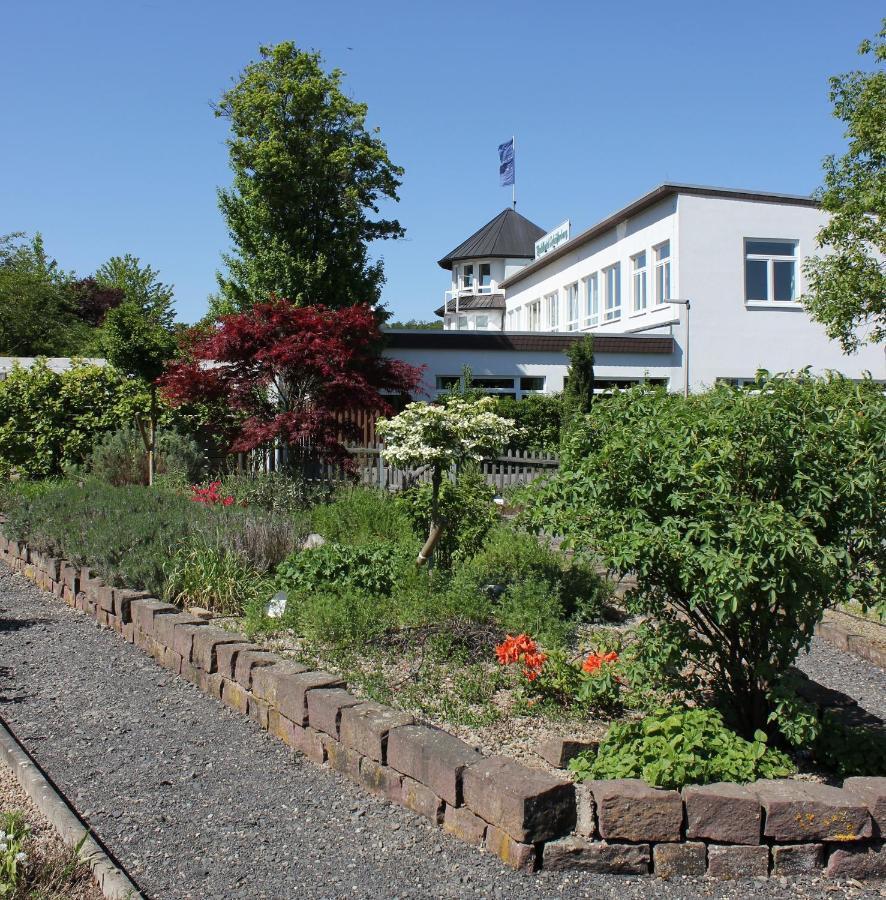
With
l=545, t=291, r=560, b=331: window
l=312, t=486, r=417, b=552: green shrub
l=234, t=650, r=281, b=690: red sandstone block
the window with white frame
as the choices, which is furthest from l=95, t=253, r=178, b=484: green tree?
l=545, t=291, r=560, b=331: window

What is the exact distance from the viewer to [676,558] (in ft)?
13.7

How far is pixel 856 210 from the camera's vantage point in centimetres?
1642

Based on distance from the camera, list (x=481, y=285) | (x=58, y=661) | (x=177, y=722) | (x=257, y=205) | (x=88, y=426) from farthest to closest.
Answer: (x=481, y=285) → (x=257, y=205) → (x=88, y=426) → (x=58, y=661) → (x=177, y=722)

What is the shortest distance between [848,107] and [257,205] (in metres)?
12.9

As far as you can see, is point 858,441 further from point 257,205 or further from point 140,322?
point 257,205

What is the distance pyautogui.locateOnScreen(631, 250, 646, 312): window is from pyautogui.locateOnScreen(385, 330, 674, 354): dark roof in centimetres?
274

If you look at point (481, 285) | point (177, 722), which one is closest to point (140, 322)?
point (177, 722)

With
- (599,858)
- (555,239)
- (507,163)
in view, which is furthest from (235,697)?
(507,163)

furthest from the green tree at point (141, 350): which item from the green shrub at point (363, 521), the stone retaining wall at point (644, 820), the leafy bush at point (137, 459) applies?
the stone retaining wall at point (644, 820)

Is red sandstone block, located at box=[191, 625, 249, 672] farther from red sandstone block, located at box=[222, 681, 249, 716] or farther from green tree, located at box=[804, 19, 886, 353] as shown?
green tree, located at box=[804, 19, 886, 353]

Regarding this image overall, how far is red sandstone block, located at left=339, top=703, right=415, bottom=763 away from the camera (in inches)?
178

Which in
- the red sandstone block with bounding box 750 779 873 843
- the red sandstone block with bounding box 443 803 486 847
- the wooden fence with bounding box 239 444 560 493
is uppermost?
the wooden fence with bounding box 239 444 560 493

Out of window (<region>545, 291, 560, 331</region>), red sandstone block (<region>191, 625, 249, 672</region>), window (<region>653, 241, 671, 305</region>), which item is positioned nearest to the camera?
red sandstone block (<region>191, 625, 249, 672</region>)

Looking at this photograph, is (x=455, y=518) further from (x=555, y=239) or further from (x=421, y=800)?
(x=555, y=239)
